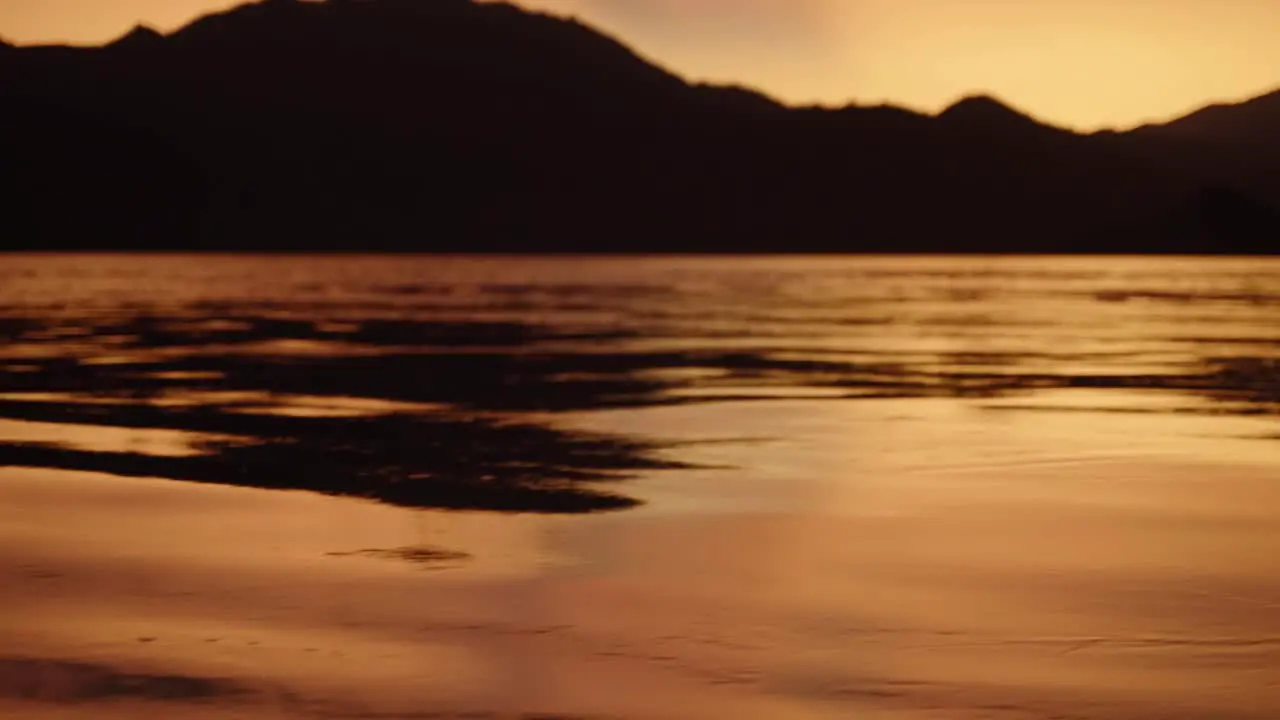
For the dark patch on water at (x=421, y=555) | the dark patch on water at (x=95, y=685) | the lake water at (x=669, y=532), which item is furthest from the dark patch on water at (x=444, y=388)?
the dark patch on water at (x=95, y=685)

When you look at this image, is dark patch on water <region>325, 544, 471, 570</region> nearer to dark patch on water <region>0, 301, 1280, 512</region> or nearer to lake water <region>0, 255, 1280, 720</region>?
lake water <region>0, 255, 1280, 720</region>

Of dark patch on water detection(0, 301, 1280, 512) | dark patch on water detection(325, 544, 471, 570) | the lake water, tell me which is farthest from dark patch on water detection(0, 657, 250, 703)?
dark patch on water detection(0, 301, 1280, 512)

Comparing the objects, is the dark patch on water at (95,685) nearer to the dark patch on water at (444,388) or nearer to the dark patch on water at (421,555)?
the dark patch on water at (421,555)

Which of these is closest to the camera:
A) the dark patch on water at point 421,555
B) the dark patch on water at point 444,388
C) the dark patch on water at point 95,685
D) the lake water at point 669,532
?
the dark patch on water at point 95,685

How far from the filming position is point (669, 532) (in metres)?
Result: 12.1

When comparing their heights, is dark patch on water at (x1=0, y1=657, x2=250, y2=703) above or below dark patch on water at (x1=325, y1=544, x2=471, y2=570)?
above

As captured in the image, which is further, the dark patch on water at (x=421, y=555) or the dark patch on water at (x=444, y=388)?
the dark patch on water at (x=444, y=388)

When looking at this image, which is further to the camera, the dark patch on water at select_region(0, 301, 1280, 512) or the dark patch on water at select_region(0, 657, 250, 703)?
the dark patch on water at select_region(0, 301, 1280, 512)

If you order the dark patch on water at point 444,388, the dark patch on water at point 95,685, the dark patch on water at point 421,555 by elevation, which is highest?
the dark patch on water at point 95,685

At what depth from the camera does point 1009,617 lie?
9352 mm

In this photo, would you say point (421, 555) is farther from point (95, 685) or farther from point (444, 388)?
point (444, 388)

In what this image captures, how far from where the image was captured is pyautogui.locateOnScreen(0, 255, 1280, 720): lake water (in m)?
8.16

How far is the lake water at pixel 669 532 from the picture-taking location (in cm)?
816

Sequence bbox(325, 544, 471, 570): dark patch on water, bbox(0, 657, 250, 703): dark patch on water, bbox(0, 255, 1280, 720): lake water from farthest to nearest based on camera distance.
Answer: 1. bbox(325, 544, 471, 570): dark patch on water
2. bbox(0, 255, 1280, 720): lake water
3. bbox(0, 657, 250, 703): dark patch on water
